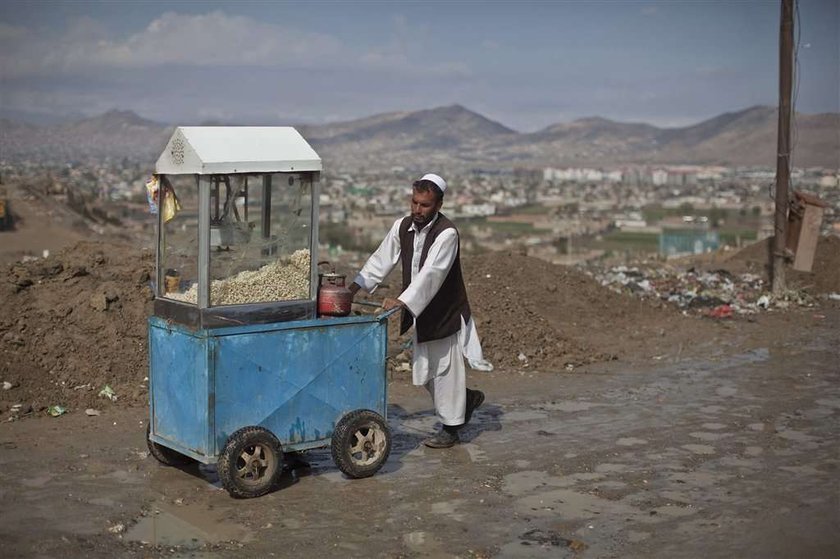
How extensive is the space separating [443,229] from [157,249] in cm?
175

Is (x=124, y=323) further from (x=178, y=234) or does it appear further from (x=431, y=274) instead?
(x=431, y=274)

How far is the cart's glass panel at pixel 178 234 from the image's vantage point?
552 cm

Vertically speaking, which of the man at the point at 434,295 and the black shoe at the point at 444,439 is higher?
the man at the point at 434,295

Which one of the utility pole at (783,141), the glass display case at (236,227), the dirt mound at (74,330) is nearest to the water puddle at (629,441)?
the glass display case at (236,227)

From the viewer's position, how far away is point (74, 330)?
834cm

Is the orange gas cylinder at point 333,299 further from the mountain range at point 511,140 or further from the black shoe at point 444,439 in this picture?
the mountain range at point 511,140

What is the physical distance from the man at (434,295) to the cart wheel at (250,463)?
1.22m

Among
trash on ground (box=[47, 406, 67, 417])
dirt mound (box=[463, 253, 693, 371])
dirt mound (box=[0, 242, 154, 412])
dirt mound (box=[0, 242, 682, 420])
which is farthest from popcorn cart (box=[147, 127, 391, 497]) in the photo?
dirt mound (box=[463, 253, 693, 371])

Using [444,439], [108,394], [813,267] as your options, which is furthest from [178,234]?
[813,267]

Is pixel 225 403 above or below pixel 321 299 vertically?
below

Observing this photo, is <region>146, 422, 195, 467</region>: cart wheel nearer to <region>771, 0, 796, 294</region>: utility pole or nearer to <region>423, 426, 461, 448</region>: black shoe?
<region>423, 426, 461, 448</region>: black shoe

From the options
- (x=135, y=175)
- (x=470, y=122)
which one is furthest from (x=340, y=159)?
(x=135, y=175)

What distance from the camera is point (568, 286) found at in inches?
482

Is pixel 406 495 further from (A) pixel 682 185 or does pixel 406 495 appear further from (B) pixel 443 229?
(A) pixel 682 185
